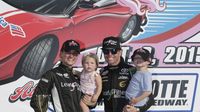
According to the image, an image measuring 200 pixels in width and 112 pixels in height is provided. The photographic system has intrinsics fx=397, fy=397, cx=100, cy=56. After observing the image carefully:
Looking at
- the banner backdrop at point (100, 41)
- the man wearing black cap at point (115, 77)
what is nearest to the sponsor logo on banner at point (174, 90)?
the banner backdrop at point (100, 41)

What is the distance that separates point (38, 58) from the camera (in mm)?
3484

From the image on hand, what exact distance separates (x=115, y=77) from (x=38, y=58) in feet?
3.06

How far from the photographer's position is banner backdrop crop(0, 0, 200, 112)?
136 inches

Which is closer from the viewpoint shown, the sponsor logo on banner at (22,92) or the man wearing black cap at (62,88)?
the man wearing black cap at (62,88)

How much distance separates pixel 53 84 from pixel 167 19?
1.40m

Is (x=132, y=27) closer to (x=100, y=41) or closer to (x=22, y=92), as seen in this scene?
(x=100, y=41)

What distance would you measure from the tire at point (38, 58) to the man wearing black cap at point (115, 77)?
2.54 ft

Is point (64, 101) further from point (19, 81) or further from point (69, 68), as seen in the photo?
point (19, 81)

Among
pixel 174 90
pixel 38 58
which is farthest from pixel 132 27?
pixel 38 58

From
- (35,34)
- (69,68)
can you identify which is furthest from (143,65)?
(35,34)

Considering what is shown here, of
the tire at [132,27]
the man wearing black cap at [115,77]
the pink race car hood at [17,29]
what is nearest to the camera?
the man wearing black cap at [115,77]

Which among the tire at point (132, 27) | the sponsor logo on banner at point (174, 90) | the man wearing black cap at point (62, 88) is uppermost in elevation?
the tire at point (132, 27)

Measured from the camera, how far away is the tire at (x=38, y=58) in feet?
11.4

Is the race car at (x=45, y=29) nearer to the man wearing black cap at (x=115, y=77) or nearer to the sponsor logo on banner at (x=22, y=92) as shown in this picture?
the sponsor logo on banner at (x=22, y=92)
